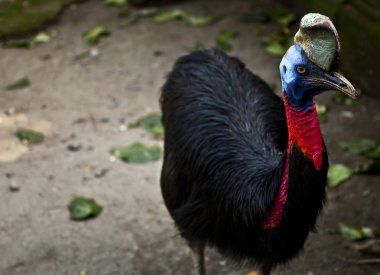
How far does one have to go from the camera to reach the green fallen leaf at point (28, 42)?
658 centimetres

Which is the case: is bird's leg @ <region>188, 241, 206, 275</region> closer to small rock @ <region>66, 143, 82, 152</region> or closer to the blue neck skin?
the blue neck skin

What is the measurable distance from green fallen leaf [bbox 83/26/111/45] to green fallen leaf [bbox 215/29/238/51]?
1084mm

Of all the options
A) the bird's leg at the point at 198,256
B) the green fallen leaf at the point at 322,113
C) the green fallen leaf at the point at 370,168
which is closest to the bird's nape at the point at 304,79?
the bird's leg at the point at 198,256

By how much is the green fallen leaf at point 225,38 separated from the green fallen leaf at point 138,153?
5.08ft

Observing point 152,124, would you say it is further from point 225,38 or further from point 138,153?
point 225,38

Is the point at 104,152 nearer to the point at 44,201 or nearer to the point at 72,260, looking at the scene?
the point at 44,201

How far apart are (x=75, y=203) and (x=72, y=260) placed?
48 cm

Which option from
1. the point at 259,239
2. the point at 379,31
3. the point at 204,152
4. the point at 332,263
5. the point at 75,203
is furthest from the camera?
the point at 379,31

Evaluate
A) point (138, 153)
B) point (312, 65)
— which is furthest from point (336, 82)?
point (138, 153)

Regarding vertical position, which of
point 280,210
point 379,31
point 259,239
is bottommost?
point 379,31

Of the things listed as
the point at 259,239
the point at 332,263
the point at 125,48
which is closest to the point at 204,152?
the point at 259,239

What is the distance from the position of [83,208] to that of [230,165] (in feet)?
4.84

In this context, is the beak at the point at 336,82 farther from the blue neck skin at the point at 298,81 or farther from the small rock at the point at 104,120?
the small rock at the point at 104,120

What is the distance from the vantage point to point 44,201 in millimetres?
4504
